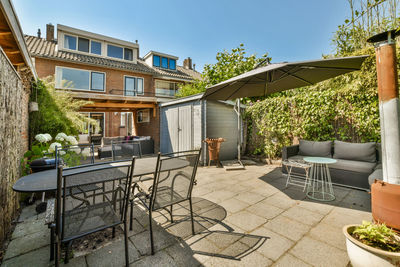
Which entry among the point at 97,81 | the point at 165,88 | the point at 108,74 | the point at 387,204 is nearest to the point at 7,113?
the point at 387,204

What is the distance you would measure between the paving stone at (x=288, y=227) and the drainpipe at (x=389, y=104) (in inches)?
38.5

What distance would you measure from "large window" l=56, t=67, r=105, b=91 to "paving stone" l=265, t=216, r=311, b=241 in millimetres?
12799

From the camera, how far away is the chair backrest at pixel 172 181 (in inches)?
69.3

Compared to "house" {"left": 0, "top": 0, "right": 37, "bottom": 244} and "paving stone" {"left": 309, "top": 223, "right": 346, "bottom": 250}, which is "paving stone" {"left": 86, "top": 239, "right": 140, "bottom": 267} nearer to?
"house" {"left": 0, "top": 0, "right": 37, "bottom": 244}

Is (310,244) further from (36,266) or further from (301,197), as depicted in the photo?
(36,266)

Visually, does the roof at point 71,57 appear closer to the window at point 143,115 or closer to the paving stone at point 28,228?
the window at point 143,115

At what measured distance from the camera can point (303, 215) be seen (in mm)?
2404

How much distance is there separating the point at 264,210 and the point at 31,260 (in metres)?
2.66

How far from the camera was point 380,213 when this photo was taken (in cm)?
160

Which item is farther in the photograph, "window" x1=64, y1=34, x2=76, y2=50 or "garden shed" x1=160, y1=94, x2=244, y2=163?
"window" x1=64, y1=34, x2=76, y2=50

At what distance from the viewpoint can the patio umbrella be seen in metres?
2.54

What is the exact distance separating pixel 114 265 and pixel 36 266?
0.69 metres

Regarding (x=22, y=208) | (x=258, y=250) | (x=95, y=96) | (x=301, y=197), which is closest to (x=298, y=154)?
(x=301, y=197)

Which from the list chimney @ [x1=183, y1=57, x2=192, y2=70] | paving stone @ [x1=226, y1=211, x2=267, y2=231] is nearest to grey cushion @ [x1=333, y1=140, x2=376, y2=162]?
paving stone @ [x1=226, y1=211, x2=267, y2=231]
